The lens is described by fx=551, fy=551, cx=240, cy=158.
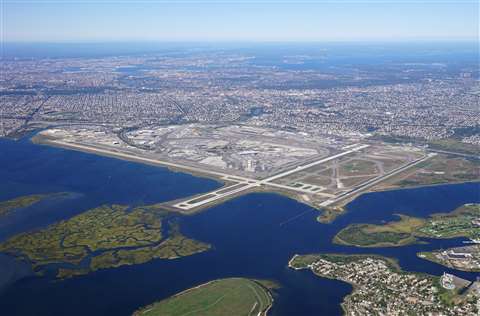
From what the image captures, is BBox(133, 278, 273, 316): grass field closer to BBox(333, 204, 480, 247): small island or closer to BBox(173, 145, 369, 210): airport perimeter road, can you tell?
BBox(333, 204, 480, 247): small island

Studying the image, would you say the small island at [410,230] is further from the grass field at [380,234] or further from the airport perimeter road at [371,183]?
the airport perimeter road at [371,183]

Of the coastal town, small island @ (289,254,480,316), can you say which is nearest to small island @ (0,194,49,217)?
small island @ (289,254,480,316)

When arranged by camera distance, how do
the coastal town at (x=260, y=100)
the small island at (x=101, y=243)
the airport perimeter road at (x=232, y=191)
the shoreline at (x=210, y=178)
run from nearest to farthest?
the small island at (x=101, y=243) → the shoreline at (x=210, y=178) → the airport perimeter road at (x=232, y=191) → the coastal town at (x=260, y=100)

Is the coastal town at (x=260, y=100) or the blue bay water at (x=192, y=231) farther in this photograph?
the coastal town at (x=260, y=100)

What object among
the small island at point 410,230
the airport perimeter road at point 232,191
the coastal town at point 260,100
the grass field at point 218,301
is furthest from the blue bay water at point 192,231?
the coastal town at point 260,100

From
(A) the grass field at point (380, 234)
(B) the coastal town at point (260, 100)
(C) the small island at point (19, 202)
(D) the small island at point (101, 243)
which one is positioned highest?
(B) the coastal town at point (260, 100)

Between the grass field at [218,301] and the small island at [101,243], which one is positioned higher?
the small island at [101,243]
